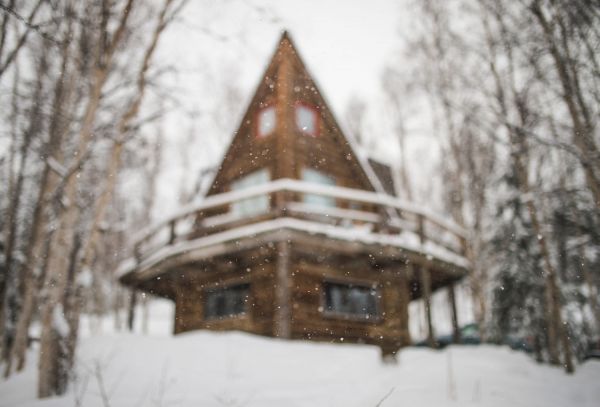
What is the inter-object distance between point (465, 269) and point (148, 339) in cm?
877

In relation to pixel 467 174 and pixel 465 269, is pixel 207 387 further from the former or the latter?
pixel 467 174

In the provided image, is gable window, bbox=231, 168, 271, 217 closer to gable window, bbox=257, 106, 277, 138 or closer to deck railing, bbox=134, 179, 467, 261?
deck railing, bbox=134, 179, 467, 261

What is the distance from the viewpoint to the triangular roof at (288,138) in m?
12.4

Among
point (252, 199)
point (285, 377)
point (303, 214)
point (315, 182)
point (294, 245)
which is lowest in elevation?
point (285, 377)

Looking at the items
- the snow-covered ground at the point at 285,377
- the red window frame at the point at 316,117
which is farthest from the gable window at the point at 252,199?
the snow-covered ground at the point at 285,377

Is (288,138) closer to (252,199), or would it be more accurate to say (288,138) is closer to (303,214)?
(252,199)

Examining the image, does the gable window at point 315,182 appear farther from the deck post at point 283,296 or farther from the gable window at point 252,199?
the deck post at point 283,296

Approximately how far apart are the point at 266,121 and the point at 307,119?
4.38 ft

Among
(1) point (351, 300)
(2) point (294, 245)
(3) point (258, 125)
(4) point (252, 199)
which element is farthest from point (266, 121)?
(1) point (351, 300)

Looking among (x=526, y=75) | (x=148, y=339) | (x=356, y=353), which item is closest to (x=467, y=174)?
(x=526, y=75)

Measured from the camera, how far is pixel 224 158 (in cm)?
1377

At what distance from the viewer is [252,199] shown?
12.5 meters

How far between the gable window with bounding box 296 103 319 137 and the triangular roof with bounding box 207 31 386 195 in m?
0.17

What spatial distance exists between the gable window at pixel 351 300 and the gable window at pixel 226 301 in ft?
7.45
